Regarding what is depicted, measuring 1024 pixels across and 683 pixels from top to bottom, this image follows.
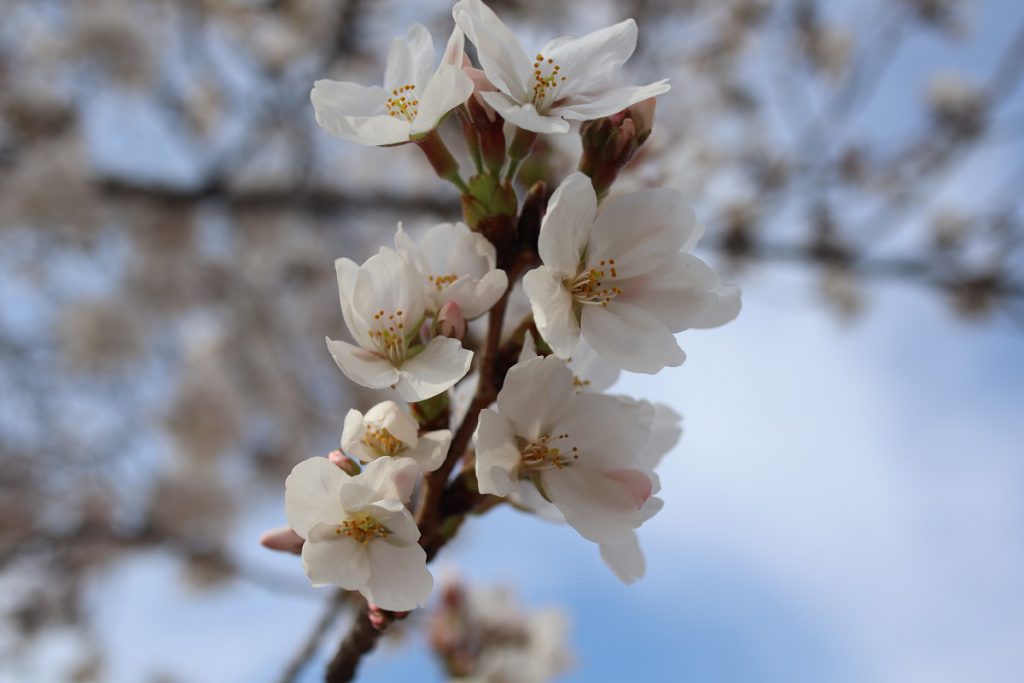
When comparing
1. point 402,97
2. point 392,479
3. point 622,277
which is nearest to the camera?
point 392,479

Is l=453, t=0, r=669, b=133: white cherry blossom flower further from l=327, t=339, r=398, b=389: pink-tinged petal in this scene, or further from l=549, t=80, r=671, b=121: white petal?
l=327, t=339, r=398, b=389: pink-tinged petal

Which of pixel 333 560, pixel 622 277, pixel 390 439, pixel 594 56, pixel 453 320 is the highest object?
pixel 594 56

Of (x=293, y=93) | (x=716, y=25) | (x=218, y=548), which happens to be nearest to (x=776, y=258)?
(x=716, y=25)

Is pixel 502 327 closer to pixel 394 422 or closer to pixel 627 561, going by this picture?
pixel 394 422

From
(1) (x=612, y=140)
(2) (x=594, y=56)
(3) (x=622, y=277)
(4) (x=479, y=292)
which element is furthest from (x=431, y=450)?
(2) (x=594, y=56)

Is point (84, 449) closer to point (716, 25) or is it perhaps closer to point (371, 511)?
point (371, 511)

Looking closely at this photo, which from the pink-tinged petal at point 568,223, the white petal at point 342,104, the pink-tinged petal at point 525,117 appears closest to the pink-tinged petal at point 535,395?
the pink-tinged petal at point 568,223

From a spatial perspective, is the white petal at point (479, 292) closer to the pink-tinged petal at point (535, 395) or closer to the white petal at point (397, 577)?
the pink-tinged petal at point (535, 395)
